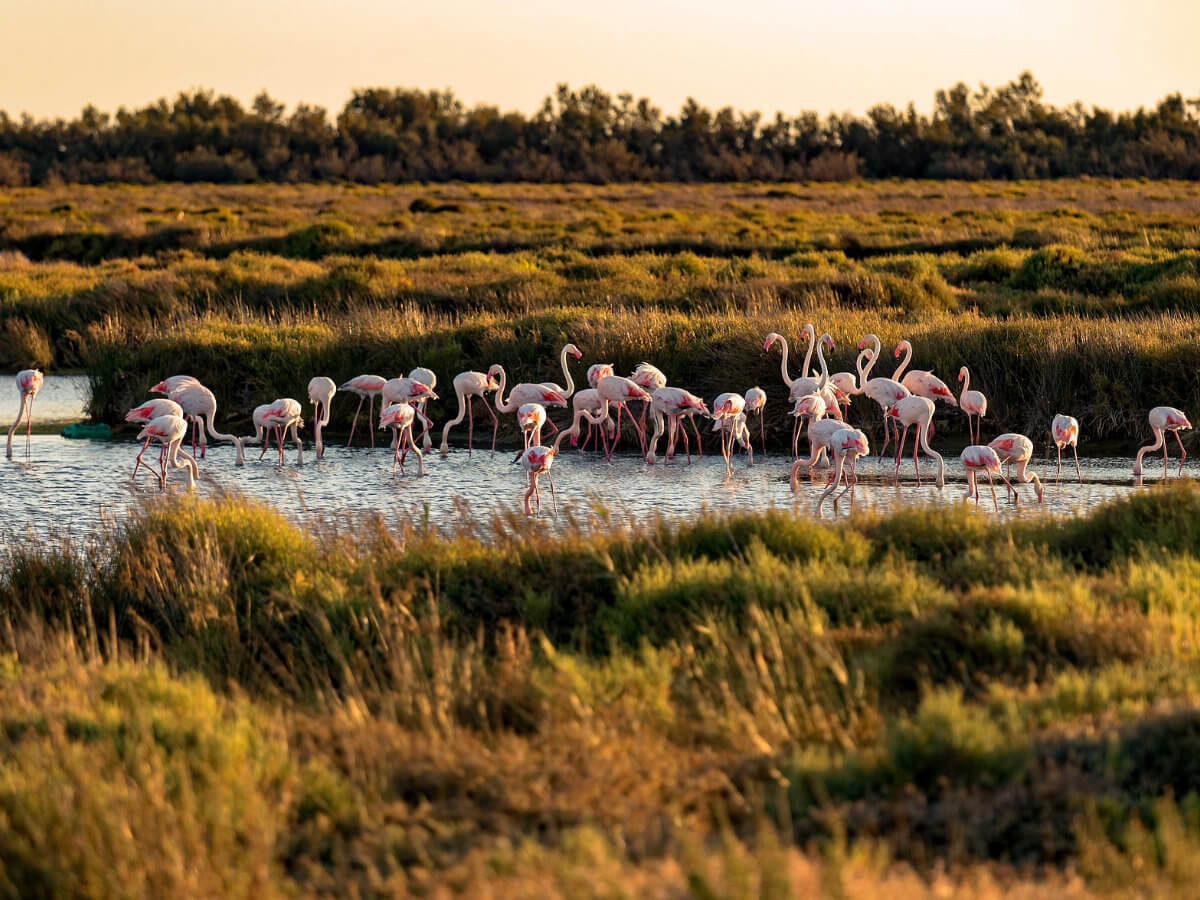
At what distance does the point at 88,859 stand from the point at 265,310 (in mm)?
17212

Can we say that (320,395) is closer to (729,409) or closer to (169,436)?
(169,436)

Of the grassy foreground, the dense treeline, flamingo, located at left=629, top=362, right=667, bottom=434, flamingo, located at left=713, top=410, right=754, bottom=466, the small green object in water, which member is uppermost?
the dense treeline

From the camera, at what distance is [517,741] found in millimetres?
4711

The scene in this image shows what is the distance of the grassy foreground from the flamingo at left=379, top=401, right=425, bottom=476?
425cm

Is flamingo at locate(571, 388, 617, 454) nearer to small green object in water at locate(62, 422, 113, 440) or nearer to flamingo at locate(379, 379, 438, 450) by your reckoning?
flamingo at locate(379, 379, 438, 450)

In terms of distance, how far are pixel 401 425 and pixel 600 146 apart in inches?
3443

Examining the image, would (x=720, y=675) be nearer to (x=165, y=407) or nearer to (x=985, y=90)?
(x=165, y=407)

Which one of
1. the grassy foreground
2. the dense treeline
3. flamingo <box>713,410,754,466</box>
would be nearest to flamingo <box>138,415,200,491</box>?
the grassy foreground

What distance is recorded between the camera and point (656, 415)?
12.5m

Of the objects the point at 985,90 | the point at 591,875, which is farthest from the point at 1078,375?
the point at 985,90

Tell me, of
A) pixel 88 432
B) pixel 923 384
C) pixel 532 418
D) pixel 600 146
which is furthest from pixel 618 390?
pixel 600 146

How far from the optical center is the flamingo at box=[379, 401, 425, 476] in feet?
38.5

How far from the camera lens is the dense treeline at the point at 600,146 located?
283 feet

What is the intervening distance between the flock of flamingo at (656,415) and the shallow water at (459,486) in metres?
0.15
